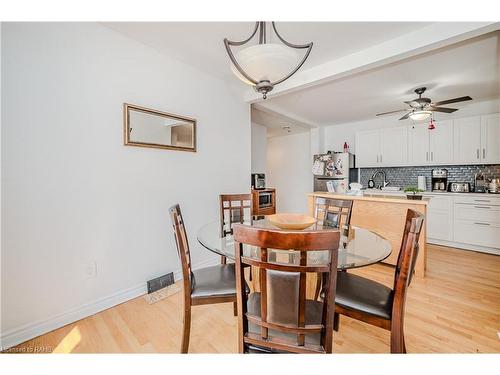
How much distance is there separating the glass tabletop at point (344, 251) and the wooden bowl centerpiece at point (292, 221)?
180 millimetres

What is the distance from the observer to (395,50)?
6.80ft

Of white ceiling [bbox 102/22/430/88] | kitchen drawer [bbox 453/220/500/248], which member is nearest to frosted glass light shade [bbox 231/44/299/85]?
white ceiling [bbox 102/22/430/88]

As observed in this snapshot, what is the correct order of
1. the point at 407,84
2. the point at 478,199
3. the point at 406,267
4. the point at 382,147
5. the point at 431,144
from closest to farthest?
1. the point at 406,267
2. the point at 407,84
3. the point at 478,199
4. the point at 431,144
5. the point at 382,147

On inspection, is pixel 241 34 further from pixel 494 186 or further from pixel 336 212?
pixel 494 186

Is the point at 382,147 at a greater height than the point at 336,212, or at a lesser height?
greater

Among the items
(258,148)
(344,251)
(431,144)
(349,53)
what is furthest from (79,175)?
(431,144)

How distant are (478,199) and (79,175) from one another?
4.99 metres

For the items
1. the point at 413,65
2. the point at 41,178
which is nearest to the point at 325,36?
the point at 413,65

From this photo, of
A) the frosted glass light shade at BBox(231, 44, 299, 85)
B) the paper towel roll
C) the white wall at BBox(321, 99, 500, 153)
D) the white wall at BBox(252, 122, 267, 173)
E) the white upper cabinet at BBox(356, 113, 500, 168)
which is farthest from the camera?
the white wall at BBox(252, 122, 267, 173)

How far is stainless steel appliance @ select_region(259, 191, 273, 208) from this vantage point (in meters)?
4.61

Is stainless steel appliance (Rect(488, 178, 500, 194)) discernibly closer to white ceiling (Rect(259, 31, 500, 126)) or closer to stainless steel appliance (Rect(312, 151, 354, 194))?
white ceiling (Rect(259, 31, 500, 126))

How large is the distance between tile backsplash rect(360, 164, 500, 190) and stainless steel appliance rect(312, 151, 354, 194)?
52 cm

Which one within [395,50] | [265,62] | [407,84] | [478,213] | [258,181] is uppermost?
[407,84]
